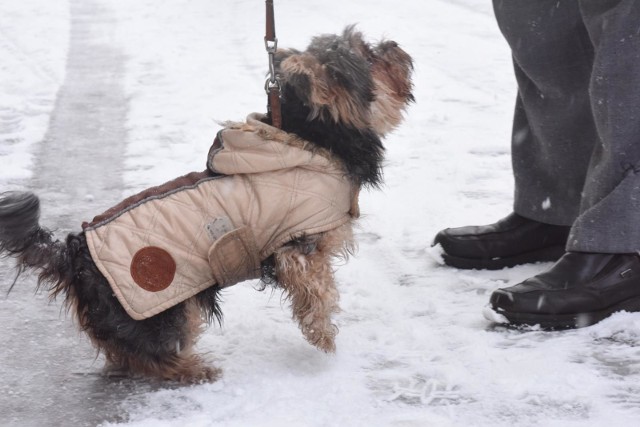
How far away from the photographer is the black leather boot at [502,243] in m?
4.02

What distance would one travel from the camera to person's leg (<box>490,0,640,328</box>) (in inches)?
129

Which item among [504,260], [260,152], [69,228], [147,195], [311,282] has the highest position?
[260,152]

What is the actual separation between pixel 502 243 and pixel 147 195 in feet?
5.64

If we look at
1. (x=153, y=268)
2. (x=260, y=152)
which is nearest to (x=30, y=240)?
(x=153, y=268)

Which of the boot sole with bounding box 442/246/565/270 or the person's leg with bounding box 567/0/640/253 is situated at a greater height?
the person's leg with bounding box 567/0/640/253

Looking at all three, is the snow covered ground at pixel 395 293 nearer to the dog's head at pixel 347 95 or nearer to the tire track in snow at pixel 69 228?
the tire track in snow at pixel 69 228

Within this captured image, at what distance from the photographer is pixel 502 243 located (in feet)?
13.3

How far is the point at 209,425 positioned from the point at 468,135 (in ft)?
12.2

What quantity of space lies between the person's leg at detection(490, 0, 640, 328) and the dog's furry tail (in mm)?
1645

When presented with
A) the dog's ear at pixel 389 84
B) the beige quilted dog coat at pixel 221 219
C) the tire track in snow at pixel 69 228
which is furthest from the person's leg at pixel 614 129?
the tire track in snow at pixel 69 228

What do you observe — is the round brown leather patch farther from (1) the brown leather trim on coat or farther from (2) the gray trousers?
(2) the gray trousers

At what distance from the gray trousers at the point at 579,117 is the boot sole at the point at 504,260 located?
0.15 metres

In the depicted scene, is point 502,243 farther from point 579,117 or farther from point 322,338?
point 322,338

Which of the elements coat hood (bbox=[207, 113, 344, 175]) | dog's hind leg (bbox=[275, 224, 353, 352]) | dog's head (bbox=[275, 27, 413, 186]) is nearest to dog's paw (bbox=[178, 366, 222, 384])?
dog's hind leg (bbox=[275, 224, 353, 352])
